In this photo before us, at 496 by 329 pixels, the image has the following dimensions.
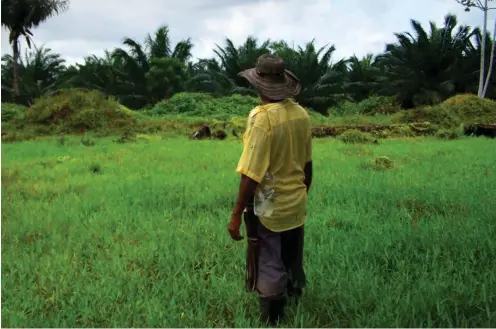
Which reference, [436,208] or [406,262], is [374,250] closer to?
[406,262]

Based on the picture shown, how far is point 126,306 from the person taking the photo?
9.15 ft

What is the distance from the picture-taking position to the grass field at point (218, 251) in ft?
8.87

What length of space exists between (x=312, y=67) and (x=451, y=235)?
19.6 metres

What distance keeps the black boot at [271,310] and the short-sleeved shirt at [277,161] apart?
35 centimetres

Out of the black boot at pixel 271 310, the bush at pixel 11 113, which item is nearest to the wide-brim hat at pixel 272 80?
the black boot at pixel 271 310

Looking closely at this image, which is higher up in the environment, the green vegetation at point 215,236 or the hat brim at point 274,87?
the hat brim at point 274,87

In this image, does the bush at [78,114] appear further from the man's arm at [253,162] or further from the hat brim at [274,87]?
the man's arm at [253,162]

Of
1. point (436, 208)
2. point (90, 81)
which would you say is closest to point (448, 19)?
→ point (90, 81)

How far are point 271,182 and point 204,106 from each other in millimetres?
16691

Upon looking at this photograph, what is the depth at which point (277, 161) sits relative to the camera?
250cm

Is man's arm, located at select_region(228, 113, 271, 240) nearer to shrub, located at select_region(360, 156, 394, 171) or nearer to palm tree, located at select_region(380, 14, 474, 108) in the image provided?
shrub, located at select_region(360, 156, 394, 171)

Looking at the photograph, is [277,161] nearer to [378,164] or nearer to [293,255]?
[293,255]

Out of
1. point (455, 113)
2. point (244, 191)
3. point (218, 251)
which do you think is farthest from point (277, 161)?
point (455, 113)

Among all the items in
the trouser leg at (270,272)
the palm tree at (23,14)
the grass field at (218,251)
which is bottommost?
the grass field at (218,251)
